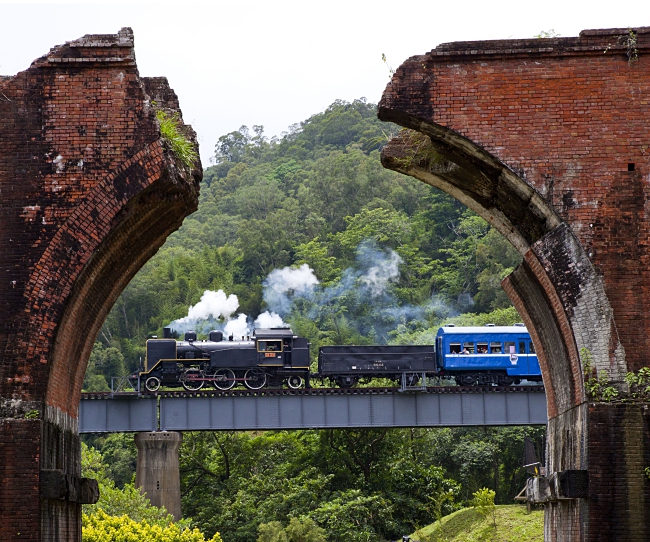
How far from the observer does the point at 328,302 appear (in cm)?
8200

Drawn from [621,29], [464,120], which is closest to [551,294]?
[464,120]

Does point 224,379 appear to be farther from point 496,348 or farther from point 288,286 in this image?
point 288,286

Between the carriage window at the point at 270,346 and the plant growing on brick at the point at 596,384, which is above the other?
the carriage window at the point at 270,346

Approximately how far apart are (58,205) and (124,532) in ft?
46.3

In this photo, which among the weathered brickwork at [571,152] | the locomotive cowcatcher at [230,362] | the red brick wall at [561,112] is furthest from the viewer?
the locomotive cowcatcher at [230,362]

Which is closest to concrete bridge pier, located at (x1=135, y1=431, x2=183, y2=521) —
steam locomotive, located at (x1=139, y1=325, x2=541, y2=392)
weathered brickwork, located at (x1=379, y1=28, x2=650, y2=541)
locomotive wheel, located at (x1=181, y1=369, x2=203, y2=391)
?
locomotive wheel, located at (x1=181, y1=369, x2=203, y2=391)

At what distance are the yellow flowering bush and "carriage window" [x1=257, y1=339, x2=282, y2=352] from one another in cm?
1304

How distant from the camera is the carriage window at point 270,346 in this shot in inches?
1566

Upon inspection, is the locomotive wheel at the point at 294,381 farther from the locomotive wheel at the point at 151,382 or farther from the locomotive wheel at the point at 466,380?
the locomotive wheel at the point at 466,380

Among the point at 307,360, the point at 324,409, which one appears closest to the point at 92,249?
the point at 324,409

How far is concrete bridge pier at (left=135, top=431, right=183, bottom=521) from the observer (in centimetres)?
3734

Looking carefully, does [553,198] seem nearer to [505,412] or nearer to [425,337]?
[505,412]

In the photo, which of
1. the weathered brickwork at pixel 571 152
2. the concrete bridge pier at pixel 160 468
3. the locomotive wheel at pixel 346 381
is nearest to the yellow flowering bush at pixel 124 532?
the concrete bridge pier at pixel 160 468

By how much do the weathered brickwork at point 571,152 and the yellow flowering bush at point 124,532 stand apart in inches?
550
